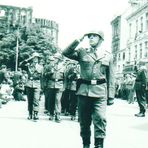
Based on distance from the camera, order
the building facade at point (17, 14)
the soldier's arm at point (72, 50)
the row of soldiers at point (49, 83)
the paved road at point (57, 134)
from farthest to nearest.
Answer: the building facade at point (17, 14), the row of soldiers at point (49, 83), the paved road at point (57, 134), the soldier's arm at point (72, 50)

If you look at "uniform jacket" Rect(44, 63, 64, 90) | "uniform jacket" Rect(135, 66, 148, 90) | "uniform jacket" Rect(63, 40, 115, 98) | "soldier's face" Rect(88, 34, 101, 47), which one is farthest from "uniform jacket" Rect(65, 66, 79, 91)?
"soldier's face" Rect(88, 34, 101, 47)

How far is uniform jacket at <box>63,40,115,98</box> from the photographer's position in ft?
24.8

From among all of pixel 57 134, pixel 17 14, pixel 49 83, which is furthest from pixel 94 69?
pixel 17 14

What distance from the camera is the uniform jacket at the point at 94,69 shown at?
7.56m

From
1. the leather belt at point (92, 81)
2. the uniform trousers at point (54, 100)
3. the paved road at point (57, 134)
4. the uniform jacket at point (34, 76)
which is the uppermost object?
the uniform jacket at point (34, 76)

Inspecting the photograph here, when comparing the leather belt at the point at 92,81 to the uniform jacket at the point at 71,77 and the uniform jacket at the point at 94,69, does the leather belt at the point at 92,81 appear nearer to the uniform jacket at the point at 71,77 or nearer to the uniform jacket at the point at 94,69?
the uniform jacket at the point at 94,69

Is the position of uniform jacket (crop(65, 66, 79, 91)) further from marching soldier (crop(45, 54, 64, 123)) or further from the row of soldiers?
marching soldier (crop(45, 54, 64, 123))

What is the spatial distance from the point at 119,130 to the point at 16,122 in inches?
116

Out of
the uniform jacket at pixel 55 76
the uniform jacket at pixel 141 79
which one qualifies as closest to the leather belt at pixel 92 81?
the uniform jacket at pixel 55 76

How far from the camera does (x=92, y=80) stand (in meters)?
7.60

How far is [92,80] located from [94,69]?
0.18m

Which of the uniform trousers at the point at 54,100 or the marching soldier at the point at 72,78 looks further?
the marching soldier at the point at 72,78

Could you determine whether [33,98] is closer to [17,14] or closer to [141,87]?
[141,87]

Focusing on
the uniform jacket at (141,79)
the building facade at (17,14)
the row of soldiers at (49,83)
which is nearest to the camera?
the row of soldiers at (49,83)
